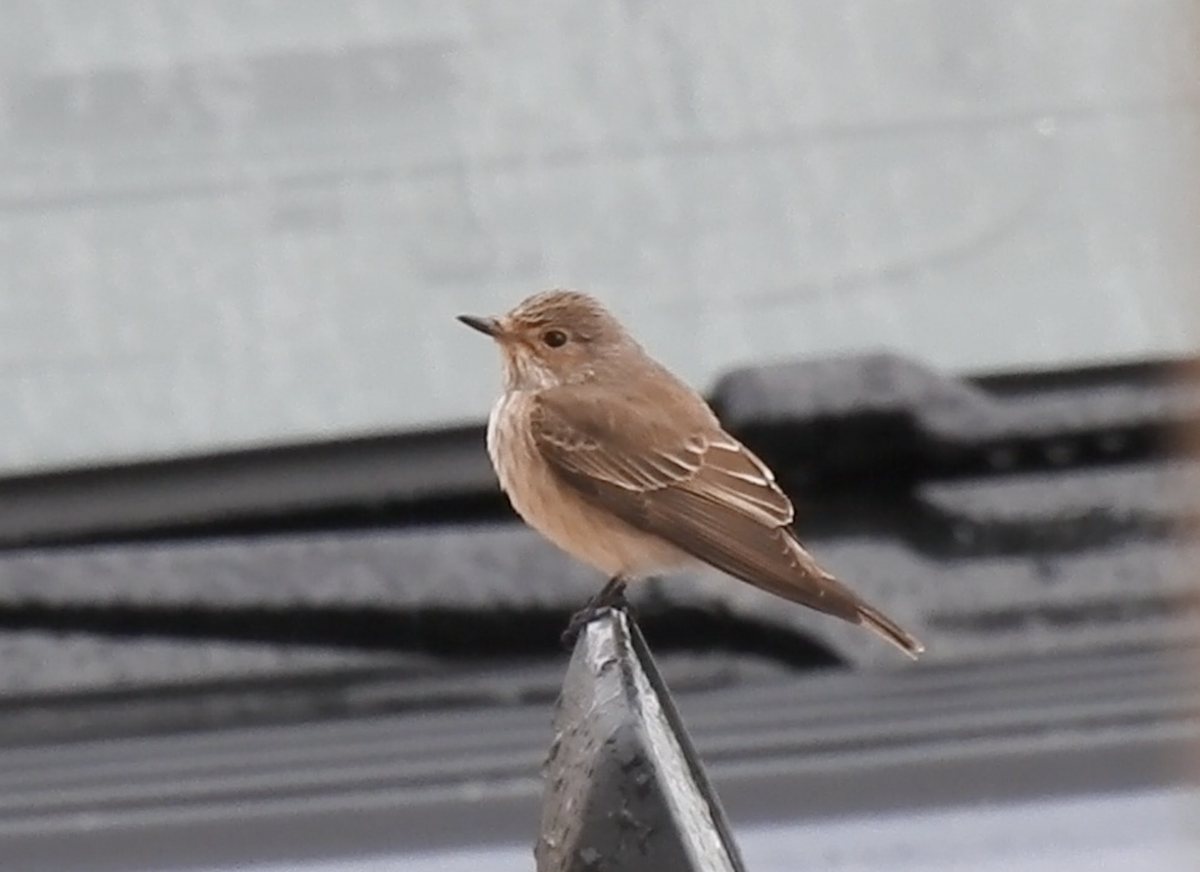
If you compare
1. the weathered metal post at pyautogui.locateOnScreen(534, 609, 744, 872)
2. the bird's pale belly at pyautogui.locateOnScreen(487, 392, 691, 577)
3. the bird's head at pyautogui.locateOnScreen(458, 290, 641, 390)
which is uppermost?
the bird's head at pyautogui.locateOnScreen(458, 290, 641, 390)

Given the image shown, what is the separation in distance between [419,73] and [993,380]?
0.97 m

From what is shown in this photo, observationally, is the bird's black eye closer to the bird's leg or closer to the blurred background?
the blurred background

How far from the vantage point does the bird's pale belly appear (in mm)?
3289

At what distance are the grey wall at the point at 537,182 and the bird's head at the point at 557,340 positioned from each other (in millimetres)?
153

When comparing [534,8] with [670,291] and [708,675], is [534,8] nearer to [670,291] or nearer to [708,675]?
[670,291]

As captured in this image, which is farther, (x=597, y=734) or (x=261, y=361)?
(x=261, y=361)

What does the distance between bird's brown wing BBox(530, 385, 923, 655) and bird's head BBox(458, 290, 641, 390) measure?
0.04 m

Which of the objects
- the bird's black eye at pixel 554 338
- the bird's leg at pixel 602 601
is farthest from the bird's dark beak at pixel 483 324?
the bird's leg at pixel 602 601

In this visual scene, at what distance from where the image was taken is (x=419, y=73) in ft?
10.9

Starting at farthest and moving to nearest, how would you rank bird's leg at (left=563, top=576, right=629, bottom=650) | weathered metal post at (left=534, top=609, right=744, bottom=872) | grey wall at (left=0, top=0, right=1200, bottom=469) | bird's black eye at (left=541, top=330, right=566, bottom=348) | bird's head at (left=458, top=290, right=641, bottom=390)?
bird's black eye at (left=541, top=330, right=566, bottom=348), bird's head at (left=458, top=290, right=641, bottom=390), grey wall at (left=0, top=0, right=1200, bottom=469), bird's leg at (left=563, top=576, right=629, bottom=650), weathered metal post at (left=534, top=609, right=744, bottom=872)

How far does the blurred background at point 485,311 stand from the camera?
10.3ft

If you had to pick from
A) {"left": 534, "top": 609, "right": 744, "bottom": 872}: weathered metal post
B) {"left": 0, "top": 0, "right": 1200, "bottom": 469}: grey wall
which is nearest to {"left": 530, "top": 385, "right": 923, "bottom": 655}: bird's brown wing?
{"left": 0, "top": 0, "right": 1200, "bottom": 469}: grey wall

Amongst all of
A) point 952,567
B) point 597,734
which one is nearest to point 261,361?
point 952,567

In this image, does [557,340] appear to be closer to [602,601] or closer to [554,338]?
[554,338]
